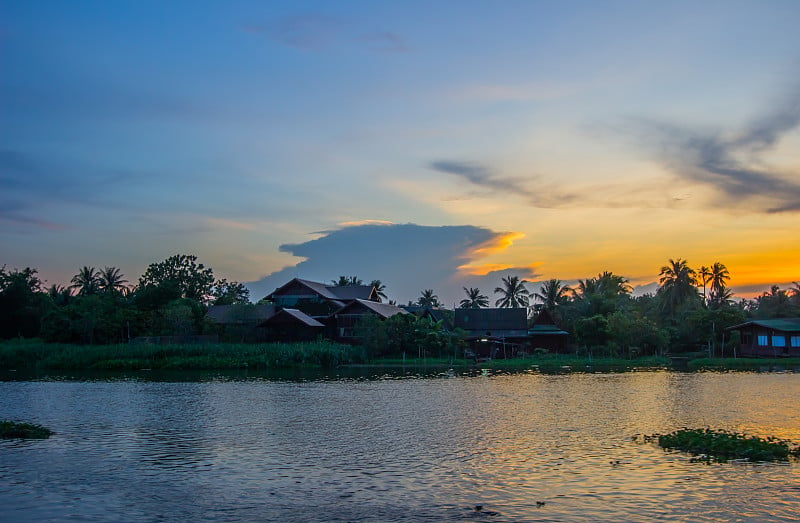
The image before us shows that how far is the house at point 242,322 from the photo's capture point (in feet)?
230

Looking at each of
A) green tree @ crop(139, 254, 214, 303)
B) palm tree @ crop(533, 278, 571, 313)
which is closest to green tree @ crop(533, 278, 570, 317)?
palm tree @ crop(533, 278, 571, 313)

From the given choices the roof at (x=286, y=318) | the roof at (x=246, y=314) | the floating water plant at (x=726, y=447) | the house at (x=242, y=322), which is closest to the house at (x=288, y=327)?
the roof at (x=286, y=318)

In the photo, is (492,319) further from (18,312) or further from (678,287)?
(18,312)

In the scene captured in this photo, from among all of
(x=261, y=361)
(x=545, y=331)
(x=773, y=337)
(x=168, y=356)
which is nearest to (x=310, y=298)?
(x=261, y=361)

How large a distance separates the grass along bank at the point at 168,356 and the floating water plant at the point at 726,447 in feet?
147

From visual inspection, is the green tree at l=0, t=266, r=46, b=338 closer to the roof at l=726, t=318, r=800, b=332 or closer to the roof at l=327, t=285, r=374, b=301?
the roof at l=327, t=285, r=374, b=301

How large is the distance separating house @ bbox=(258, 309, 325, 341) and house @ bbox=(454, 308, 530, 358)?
17.0 meters

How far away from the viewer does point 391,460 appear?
18.4m

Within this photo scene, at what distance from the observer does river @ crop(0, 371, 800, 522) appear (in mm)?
13680

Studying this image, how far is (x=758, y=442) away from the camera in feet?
60.6

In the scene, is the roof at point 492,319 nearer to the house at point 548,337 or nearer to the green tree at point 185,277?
the house at point 548,337

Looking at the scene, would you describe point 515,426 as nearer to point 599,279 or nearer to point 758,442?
point 758,442

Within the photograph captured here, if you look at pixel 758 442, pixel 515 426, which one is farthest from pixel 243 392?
pixel 758 442

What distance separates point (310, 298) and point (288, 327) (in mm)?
11835
